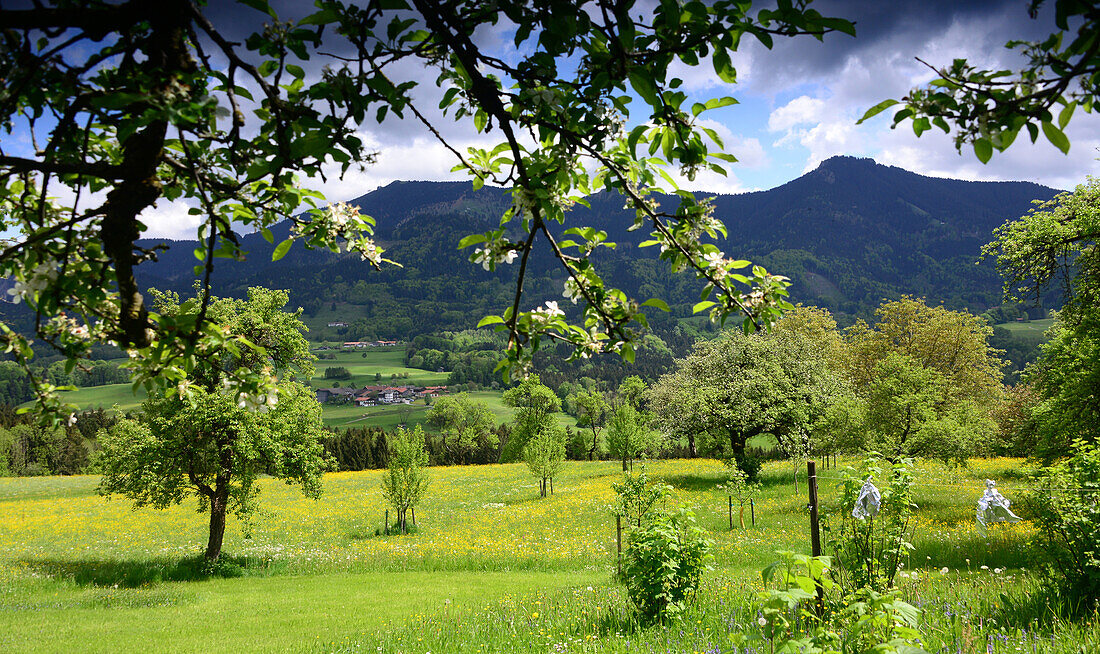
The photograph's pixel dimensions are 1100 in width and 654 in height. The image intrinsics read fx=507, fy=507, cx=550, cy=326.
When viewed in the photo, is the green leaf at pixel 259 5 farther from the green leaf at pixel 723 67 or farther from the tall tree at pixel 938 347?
the tall tree at pixel 938 347

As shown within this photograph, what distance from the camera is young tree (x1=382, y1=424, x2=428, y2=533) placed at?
78.8 ft

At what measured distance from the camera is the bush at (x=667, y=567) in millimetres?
7238

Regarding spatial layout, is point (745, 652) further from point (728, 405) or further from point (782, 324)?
point (782, 324)

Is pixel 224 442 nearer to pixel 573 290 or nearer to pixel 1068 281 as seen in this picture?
pixel 573 290

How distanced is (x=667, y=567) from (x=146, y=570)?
58.1 ft

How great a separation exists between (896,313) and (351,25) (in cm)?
4569

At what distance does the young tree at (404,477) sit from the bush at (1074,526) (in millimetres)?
21759

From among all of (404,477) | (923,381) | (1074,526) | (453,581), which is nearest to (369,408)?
(404,477)

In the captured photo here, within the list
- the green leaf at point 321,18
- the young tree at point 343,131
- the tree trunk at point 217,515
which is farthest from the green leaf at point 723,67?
the tree trunk at point 217,515

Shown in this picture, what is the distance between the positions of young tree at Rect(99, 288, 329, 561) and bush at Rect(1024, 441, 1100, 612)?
54.8ft

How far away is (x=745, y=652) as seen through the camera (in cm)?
514

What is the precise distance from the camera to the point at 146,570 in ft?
53.3

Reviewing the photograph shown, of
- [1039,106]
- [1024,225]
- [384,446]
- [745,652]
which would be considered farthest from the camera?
[384,446]

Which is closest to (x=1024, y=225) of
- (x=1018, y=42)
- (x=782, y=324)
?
(x=1018, y=42)
